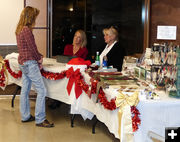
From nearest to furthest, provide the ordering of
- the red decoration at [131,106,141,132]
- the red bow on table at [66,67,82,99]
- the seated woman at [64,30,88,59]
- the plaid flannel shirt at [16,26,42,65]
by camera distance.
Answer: the red decoration at [131,106,141,132] → the red bow on table at [66,67,82,99] → the plaid flannel shirt at [16,26,42,65] → the seated woman at [64,30,88,59]

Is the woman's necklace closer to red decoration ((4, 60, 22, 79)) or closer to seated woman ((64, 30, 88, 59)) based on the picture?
seated woman ((64, 30, 88, 59))

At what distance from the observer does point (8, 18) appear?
685cm

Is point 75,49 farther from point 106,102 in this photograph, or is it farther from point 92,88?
point 106,102

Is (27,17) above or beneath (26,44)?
above

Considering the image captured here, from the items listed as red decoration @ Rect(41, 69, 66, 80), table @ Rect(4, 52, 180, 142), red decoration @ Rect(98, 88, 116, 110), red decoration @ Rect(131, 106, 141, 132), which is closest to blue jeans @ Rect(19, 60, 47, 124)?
red decoration @ Rect(41, 69, 66, 80)

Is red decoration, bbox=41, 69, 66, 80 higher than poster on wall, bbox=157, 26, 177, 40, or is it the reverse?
poster on wall, bbox=157, 26, 177, 40

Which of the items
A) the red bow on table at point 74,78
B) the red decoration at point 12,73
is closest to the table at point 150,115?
the red bow on table at point 74,78

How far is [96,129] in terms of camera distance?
473 cm

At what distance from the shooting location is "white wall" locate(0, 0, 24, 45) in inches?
269

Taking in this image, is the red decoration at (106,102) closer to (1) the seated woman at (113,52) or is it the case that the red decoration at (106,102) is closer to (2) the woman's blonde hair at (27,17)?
(1) the seated woman at (113,52)

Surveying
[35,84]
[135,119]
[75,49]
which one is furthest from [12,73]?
[135,119]

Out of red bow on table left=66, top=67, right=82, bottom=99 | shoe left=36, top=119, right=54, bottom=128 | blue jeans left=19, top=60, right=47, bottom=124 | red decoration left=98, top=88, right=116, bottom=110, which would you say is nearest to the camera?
red decoration left=98, top=88, right=116, bottom=110

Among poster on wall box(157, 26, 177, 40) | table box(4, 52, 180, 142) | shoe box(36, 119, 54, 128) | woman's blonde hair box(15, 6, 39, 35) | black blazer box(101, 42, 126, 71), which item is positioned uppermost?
woman's blonde hair box(15, 6, 39, 35)

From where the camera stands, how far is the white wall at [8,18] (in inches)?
269
